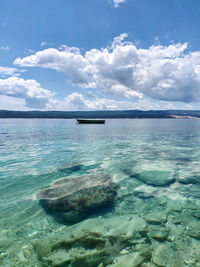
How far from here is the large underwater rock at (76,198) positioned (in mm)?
6090

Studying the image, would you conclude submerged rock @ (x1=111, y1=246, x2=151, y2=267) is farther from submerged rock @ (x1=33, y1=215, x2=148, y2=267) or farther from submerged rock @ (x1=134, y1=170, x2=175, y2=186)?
submerged rock @ (x1=134, y1=170, x2=175, y2=186)

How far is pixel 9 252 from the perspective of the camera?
4.22m

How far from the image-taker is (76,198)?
22.2 ft

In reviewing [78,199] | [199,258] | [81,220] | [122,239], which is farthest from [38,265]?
[199,258]

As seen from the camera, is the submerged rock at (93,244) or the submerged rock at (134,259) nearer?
the submerged rock at (134,259)

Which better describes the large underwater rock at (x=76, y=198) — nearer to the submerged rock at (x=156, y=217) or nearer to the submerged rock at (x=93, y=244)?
the submerged rock at (x=93, y=244)

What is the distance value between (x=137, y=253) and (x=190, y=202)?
13.4ft

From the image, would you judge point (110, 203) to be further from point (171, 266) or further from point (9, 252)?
point (9, 252)

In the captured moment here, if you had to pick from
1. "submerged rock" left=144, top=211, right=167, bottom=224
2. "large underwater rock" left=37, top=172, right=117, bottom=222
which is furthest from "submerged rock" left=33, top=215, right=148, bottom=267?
"large underwater rock" left=37, top=172, right=117, bottom=222

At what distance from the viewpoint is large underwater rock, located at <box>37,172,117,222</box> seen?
20.0ft

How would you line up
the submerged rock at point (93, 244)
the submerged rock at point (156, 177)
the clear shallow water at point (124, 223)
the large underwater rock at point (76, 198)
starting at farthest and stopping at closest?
1. the submerged rock at point (156, 177)
2. the large underwater rock at point (76, 198)
3. the clear shallow water at point (124, 223)
4. the submerged rock at point (93, 244)

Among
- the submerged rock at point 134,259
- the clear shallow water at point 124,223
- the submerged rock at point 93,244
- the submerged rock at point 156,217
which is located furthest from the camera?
the submerged rock at point 156,217

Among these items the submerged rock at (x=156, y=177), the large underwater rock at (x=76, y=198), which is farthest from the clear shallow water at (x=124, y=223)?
the large underwater rock at (x=76, y=198)

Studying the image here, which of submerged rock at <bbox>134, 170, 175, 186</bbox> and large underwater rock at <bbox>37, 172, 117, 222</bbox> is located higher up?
large underwater rock at <bbox>37, 172, 117, 222</bbox>
